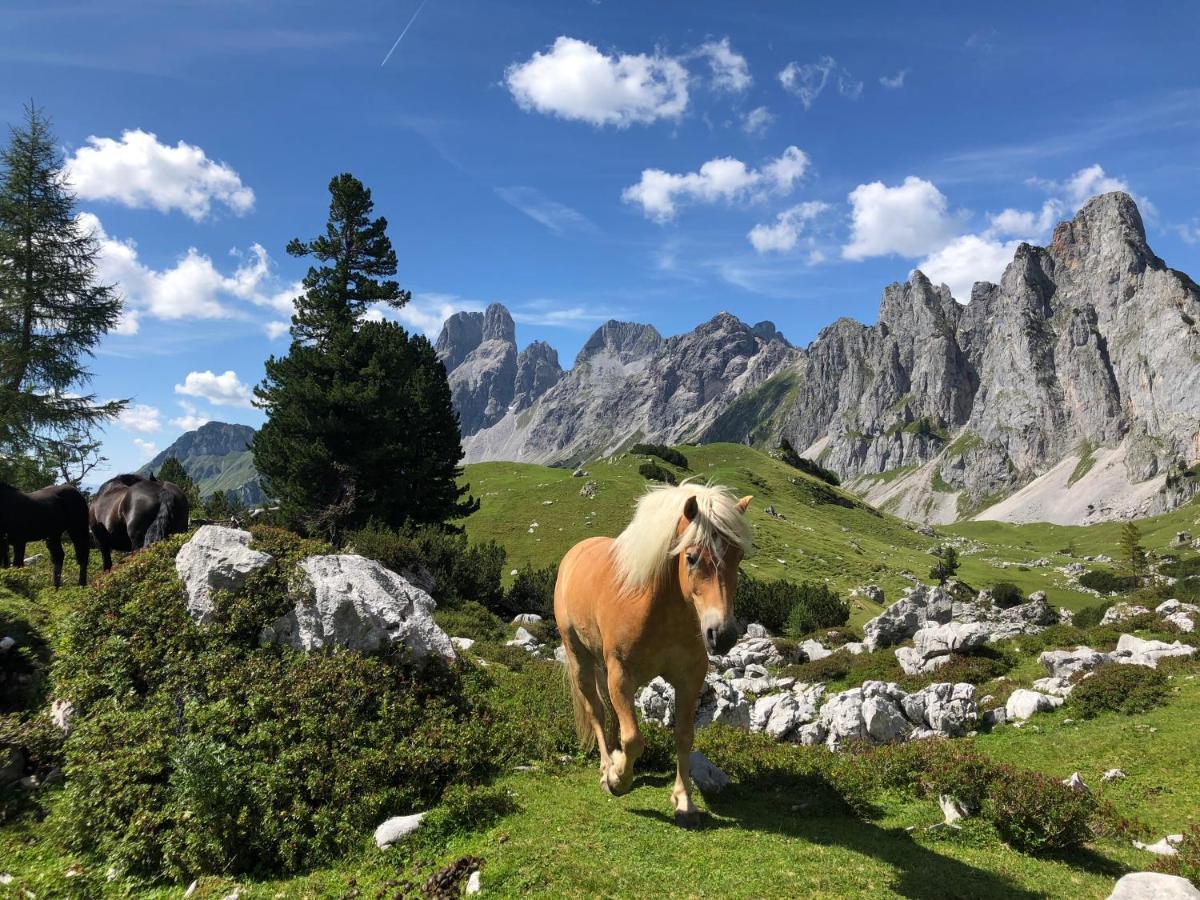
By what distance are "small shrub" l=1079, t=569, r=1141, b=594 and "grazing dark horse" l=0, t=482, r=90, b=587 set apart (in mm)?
91556

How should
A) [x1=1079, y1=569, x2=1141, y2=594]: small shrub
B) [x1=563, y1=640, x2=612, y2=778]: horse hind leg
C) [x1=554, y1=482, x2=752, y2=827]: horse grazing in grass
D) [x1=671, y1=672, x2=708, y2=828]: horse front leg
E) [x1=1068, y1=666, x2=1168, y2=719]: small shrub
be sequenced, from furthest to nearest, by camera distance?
[x1=1079, y1=569, x2=1141, y2=594]: small shrub → [x1=1068, y1=666, x2=1168, y2=719]: small shrub → [x1=563, y1=640, x2=612, y2=778]: horse hind leg → [x1=671, y1=672, x2=708, y2=828]: horse front leg → [x1=554, y1=482, x2=752, y2=827]: horse grazing in grass

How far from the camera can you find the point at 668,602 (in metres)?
7.16

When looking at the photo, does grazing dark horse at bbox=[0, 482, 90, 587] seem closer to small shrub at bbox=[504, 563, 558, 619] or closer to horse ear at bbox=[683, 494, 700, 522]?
horse ear at bbox=[683, 494, 700, 522]

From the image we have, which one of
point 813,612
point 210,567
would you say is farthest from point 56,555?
point 813,612

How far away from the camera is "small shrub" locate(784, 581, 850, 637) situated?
3725 centimetres

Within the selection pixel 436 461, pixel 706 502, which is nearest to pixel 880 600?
pixel 436 461

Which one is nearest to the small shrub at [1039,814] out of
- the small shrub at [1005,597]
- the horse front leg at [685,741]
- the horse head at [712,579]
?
the horse front leg at [685,741]

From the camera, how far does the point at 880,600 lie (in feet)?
169

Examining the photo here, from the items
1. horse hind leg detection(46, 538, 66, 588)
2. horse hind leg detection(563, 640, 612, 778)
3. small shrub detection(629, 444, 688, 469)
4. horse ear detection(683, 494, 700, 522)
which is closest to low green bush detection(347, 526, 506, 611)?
horse hind leg detection(46, 538, 66, 588)

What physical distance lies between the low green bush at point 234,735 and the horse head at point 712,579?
18.5 feet

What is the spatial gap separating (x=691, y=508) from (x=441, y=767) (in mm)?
6402

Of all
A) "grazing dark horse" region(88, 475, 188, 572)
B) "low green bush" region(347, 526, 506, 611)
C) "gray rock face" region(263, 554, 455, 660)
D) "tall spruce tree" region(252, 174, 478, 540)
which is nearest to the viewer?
"gray rock face" region(263, 554, 455, 660)

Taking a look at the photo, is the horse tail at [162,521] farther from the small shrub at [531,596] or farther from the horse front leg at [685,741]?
the small shrub at [531,596]

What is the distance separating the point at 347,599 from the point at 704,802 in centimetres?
738
